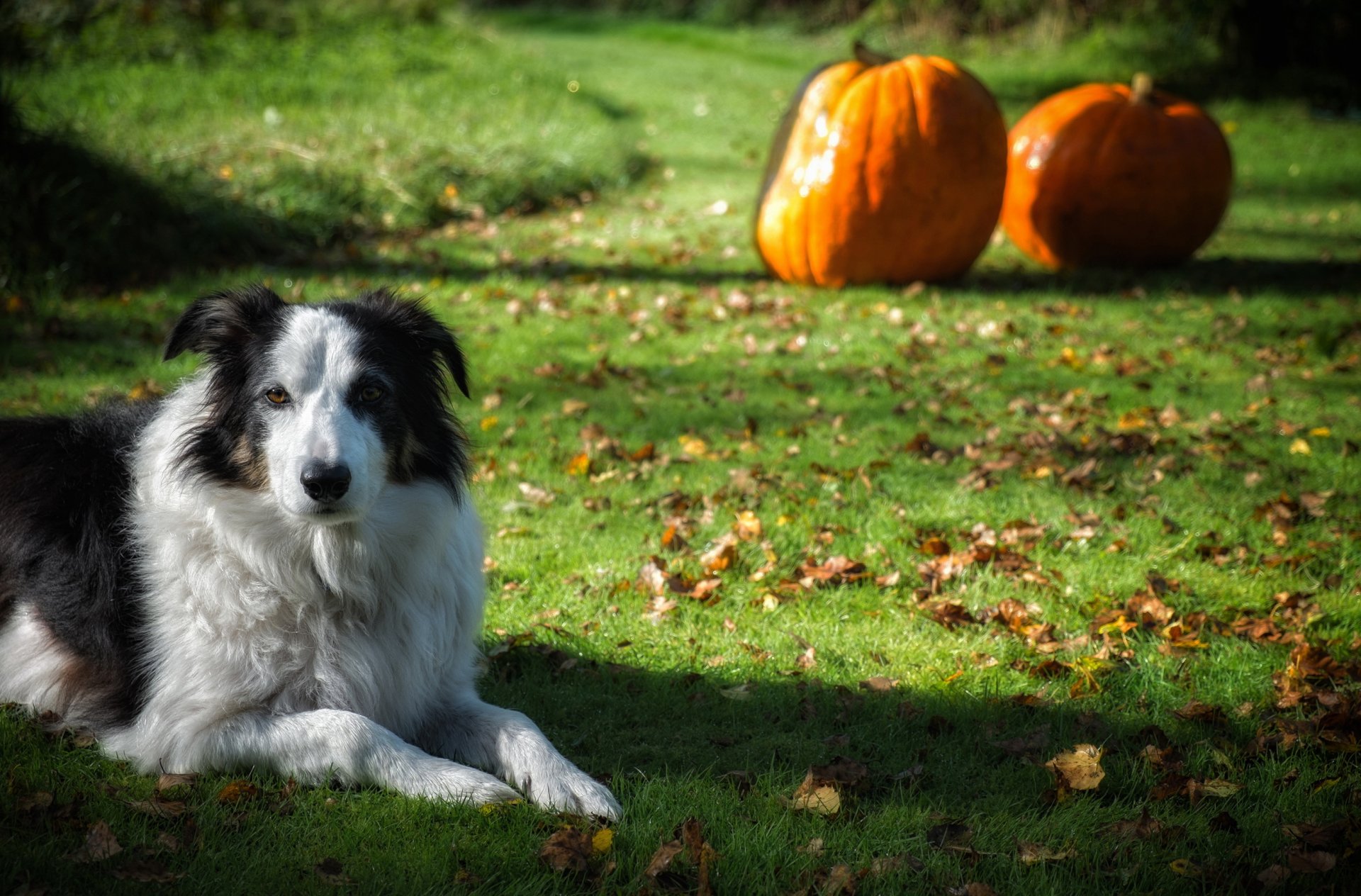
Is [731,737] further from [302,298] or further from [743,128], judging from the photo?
[743,128]

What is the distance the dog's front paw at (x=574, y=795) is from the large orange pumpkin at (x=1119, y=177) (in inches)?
296

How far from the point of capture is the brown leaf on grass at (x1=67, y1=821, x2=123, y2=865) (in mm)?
2650

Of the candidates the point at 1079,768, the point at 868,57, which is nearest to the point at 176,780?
the point at 1079,768

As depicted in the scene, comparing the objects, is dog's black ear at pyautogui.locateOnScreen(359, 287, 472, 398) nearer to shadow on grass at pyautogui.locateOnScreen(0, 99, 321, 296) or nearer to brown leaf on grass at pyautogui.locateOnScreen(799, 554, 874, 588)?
brown leaf on grass at pyautogui.locateOnScreen(799, 554, 874, 588)

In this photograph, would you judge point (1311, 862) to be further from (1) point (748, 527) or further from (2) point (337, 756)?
(1) point (748, 527)

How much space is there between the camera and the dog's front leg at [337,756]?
2979mm

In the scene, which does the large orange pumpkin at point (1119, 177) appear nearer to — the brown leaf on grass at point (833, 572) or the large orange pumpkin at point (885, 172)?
the large orange pumpkin at point (885, 172)

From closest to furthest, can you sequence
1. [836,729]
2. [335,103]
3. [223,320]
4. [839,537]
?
[223,320], [836,729], [839,537], [335,103]

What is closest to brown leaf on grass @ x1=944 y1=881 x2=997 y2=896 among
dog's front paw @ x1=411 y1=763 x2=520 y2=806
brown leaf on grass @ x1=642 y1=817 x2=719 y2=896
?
brown leaf on grass @ x1=642 y1=817 x2=719 y2=896

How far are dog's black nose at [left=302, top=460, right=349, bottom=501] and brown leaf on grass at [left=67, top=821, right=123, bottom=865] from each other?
3.25 ft

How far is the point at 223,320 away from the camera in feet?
10.5

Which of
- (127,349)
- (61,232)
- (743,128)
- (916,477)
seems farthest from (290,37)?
(916,477)

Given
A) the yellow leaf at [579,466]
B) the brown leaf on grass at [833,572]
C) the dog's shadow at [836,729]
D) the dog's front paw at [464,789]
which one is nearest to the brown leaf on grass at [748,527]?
the brown leaf on grass at [833,572]

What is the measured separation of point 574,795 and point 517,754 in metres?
0.24
